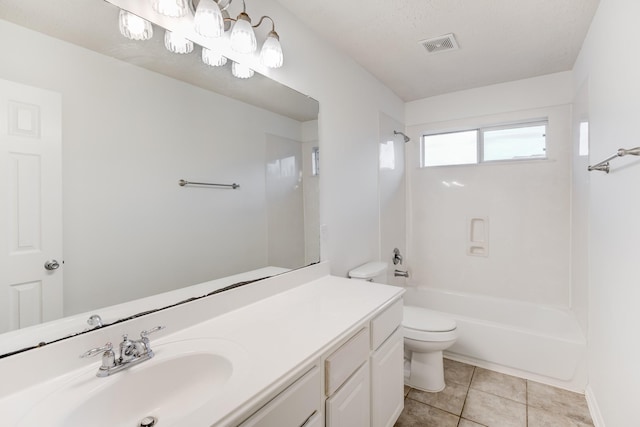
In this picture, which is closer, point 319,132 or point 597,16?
point 597,16

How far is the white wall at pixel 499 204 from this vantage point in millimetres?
2637

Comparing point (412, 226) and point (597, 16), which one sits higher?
point (597, 16)

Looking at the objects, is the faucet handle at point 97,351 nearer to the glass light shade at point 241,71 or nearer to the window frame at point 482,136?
the glass light shade at point 241,71

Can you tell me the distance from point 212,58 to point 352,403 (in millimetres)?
1561

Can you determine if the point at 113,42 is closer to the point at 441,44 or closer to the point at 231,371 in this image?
the point at 231,371

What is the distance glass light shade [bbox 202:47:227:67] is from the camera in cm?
130

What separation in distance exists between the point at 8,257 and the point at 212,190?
2.22 feet

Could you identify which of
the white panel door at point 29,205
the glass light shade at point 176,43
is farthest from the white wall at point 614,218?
the white panel door at point 29,205

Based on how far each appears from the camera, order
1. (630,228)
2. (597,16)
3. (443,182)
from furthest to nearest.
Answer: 1. (443,182)
2. (597,16)
3. (630,228)

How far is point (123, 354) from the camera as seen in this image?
89 centimetres

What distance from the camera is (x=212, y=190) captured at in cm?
134

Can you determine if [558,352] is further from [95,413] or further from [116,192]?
[116,192]

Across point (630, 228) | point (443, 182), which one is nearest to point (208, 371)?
point (630, 228)

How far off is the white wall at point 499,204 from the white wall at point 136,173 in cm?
231
